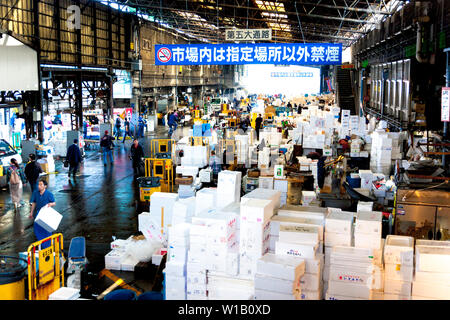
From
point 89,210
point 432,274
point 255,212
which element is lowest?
point 89,210

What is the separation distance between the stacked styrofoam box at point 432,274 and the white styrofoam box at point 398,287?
0.07 meters

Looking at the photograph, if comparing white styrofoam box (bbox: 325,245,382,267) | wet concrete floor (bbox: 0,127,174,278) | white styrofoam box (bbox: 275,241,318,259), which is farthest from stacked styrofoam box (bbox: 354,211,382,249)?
wet concrete floor (bbox: 0,127,174,278)

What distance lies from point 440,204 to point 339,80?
28405 millimetres

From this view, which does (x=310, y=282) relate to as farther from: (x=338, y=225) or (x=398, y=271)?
(x=398, y=271)

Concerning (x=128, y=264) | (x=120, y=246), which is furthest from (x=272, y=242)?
(x=120, y=246)

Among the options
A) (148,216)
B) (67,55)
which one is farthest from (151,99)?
(148,216)

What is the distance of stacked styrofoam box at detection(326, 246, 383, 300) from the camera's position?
18.1 feet

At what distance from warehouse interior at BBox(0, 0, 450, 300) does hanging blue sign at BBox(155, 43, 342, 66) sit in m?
0.05

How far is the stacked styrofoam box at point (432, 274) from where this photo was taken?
536 cm

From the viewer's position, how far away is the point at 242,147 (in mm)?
15336

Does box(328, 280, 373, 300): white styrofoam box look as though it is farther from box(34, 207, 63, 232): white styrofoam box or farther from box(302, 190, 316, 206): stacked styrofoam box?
box(34, 207, 63, 232): white styrofoam box

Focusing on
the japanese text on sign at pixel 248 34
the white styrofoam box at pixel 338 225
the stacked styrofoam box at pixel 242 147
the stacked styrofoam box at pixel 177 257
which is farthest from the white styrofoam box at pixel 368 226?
the japanese text on sign at pixel 248 34

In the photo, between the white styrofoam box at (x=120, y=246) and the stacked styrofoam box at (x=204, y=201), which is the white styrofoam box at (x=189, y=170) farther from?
the stacked styrofoam box at (x=204, y=201)

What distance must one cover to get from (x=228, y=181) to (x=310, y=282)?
125 inches
